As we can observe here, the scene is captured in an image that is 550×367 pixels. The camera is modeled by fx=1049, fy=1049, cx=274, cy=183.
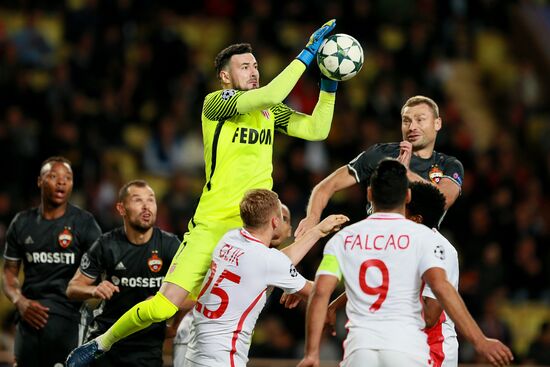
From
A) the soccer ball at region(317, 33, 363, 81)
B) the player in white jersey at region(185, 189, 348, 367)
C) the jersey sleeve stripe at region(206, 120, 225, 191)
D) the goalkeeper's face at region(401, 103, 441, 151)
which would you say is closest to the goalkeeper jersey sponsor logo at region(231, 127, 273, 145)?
the jersey sleeve stripe at region(206, 120, 225, 191)

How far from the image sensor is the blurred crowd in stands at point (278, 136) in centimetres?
1291

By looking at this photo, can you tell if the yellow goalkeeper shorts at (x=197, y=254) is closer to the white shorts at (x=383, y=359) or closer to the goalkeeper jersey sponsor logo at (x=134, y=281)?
the goalkeeper jersey sponsor logo at (x=134, y=281)

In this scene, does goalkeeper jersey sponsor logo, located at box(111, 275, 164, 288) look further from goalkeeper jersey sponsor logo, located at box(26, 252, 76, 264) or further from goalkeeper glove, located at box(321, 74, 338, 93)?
goalkeeper glove, located at box(321, 74, 338, 93)

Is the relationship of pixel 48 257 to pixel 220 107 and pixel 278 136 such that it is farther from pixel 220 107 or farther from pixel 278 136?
pixel 278 136

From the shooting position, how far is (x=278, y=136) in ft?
48.0

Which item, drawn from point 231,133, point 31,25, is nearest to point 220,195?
point 231,133

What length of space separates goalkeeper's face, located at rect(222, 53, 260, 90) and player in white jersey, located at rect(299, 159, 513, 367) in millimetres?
1745

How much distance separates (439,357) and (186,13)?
10403mm

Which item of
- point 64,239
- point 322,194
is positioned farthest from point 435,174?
point 64,239

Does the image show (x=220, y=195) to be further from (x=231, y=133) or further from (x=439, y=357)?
(x=439, y=357)

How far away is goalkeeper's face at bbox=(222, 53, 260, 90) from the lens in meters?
7.47

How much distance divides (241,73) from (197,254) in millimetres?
1333

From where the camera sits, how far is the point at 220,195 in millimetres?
7301

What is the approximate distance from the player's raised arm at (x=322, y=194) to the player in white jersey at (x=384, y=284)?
148 cm
